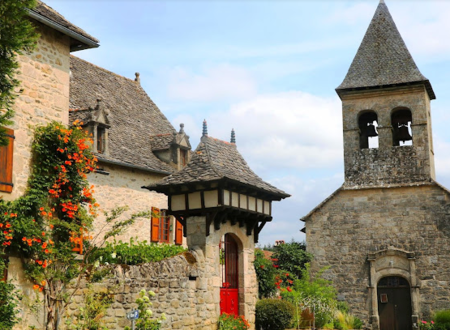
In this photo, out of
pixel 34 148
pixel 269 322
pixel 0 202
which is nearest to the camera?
pixel 0 202

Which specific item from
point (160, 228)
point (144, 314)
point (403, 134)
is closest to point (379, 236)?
point (403, 134)

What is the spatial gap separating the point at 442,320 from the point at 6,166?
14.9 meters

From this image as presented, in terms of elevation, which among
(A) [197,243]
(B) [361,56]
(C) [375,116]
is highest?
(B) [361,56]

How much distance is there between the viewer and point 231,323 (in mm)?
13336

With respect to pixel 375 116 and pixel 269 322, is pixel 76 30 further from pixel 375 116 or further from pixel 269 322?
pixel 375 116

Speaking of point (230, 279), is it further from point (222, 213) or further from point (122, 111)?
point (122, 111)

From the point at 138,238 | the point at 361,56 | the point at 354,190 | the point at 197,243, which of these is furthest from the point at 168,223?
the point at 361,56

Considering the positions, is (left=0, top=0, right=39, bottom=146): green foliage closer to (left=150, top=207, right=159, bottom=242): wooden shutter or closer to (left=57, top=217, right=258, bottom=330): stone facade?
(left=57, top=217, right=258, bottom=330): stone facade

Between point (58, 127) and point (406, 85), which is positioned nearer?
point (58, 127)

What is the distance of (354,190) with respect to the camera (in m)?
22.3

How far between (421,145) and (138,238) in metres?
10.7

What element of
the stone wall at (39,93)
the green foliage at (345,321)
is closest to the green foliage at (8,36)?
the stone wall at (39,93)

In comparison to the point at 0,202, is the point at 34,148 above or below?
above

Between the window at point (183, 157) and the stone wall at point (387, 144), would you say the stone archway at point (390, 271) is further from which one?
the window at point (183, 157)
